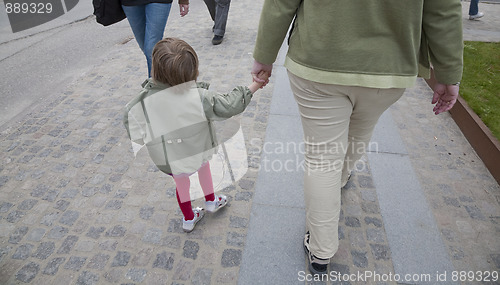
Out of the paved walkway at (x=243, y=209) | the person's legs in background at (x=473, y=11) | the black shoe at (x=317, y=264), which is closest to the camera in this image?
the black shoe at (x=317, y=264)

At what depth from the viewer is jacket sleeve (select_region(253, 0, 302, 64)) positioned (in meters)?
1.55

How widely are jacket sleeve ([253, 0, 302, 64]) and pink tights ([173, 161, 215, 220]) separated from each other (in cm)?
93

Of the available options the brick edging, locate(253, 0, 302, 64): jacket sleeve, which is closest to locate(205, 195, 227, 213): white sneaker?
locate(253, 0, 302, 64): jacket sleeve

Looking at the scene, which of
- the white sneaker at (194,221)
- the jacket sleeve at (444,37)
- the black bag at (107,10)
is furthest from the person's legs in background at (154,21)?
the jacket sleeve at (444,37)

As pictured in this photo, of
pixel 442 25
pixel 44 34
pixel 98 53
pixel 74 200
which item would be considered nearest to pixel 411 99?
pixel 442 25

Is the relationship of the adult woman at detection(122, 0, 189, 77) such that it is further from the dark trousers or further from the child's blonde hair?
the dark trousers

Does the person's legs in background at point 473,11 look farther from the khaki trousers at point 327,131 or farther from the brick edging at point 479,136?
the khaki trousers at point 327,131

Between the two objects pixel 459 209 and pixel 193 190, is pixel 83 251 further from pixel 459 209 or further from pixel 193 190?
pixel 459 209

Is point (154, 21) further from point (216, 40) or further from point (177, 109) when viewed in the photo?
point (216, 40)

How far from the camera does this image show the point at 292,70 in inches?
65.4

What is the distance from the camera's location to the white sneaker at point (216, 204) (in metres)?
2.53

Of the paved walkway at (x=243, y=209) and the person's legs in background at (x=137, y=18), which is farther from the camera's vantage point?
the person's legs in background at (x=137, y=18)

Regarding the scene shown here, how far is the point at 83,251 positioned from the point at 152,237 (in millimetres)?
469

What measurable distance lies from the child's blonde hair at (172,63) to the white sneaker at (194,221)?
41.7 inches
